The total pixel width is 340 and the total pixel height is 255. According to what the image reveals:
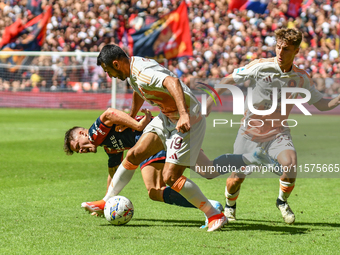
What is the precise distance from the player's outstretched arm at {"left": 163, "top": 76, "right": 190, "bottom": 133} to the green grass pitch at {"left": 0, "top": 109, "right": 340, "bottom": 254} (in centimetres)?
101

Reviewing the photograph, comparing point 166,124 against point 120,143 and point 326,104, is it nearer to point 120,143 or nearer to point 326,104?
point 120,143

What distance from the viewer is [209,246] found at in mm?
4137

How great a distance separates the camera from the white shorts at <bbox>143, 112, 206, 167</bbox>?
471 centimetres

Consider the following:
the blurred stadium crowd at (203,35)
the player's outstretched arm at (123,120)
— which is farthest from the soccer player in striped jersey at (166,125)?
the blurred stadium crowd at (203,35)

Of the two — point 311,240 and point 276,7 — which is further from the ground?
point 276,7

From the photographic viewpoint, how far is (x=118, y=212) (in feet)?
16.3

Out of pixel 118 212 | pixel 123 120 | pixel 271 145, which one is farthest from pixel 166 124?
pixel 271 145

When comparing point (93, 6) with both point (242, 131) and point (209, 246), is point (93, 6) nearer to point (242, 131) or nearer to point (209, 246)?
point (242, 131)

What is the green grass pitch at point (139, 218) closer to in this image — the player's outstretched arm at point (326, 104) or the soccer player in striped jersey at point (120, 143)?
the soccer player in striped jersey at point (120, 143)

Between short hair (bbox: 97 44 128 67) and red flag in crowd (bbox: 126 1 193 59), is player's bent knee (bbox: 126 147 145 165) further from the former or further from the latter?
red flag in crowd (bbox: 126 1 193 59)

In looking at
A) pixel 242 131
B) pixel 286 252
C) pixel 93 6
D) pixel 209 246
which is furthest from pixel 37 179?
pixel 93 6

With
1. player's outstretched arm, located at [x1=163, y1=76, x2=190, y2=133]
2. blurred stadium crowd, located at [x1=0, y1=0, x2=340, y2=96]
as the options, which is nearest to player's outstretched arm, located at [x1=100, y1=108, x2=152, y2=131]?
player's outstretched arm, located at [x1=163, y1=76, x2=190, y2=133]

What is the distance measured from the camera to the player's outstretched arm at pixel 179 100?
164 inches

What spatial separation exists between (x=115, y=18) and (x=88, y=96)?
4.72 m
